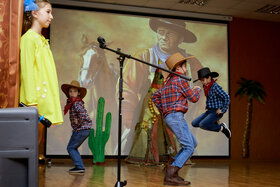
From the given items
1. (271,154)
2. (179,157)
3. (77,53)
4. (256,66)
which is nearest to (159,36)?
(77,53)

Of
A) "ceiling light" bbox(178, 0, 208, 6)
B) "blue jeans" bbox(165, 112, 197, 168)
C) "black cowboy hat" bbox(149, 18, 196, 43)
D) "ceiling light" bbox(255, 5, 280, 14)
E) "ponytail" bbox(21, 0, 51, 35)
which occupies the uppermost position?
"ceiling light" bbox(178, 0, 208, 6)

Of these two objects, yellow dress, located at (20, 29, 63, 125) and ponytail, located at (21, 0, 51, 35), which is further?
ponytail, located at (21, 0, 51, 35)

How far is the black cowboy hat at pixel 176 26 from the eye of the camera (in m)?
7.71

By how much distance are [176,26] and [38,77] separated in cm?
600

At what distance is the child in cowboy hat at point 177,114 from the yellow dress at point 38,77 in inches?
73.0

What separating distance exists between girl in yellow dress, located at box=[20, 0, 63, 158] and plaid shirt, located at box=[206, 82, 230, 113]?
265 centimetres

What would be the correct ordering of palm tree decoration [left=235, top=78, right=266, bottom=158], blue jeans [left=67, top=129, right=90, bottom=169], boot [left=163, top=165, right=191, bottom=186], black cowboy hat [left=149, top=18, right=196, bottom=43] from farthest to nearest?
palm tree decoration [left=235, top=78, right=266, bottom=158], black cowboy hat [left=149, top=18, right=196, bottom=43], blue jeans [left=67, top=129, right=90, bottom=169], boot [left=163, top=165, right=191, bottom=186]

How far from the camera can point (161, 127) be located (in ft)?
21.2

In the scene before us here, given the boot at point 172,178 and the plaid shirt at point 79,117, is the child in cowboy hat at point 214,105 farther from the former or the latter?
the plaid shirt at point 79,117

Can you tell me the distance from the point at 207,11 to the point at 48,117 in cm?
636

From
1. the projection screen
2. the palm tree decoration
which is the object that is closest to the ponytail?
the projection screen

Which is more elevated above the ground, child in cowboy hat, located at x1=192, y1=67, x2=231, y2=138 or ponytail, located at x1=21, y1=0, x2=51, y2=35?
ponytail, located at x1=21, y1=0, x2=51, y2=35

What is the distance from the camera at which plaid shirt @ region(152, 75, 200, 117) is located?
3822 millimetres

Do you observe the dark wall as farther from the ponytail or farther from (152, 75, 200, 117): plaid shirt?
the ponytail
